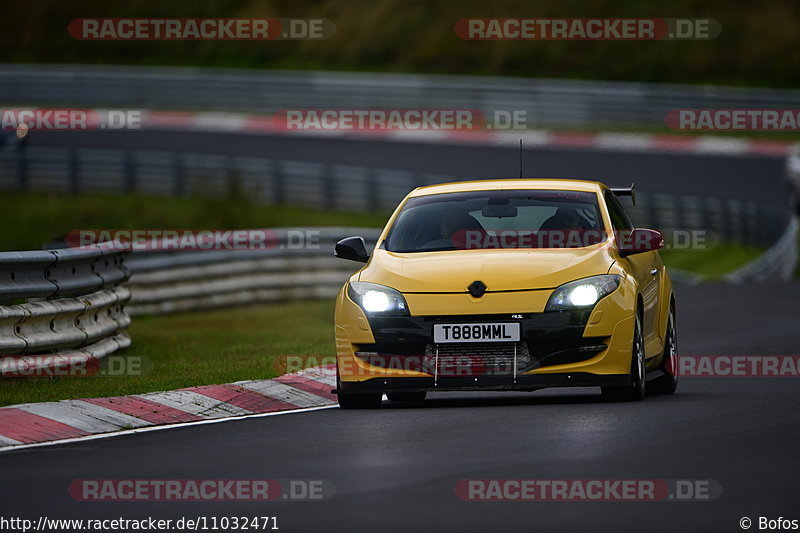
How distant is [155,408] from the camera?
11.3 metres

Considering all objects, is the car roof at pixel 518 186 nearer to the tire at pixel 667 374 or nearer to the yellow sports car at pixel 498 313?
the yellow sports car at pixel 498 313

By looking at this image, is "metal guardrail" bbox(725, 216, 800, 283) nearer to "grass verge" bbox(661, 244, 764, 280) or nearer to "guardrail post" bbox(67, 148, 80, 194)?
"grass verge" bbox(661, 244, 764, 280)

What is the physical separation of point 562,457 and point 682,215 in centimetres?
2370

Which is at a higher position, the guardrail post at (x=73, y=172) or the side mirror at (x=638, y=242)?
the guardrail post at (x=73, y=172)

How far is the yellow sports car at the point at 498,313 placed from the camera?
11016 mm

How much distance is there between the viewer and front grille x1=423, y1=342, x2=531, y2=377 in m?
11.0

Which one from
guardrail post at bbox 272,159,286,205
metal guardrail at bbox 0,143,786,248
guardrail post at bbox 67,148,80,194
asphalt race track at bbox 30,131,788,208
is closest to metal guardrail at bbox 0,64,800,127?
asphalt race track at bbox 30,131,788,208

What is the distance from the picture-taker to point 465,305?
11047mm

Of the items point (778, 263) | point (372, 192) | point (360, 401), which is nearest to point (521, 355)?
point (360, 401)

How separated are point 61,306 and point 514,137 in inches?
1137

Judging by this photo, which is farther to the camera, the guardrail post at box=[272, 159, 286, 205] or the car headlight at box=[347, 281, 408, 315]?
the guardrail post at box=[272, 159, 286, 205]

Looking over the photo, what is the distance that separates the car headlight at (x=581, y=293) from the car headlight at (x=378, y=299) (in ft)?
3.12

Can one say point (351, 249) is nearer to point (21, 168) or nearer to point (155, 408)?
point (155, 408)

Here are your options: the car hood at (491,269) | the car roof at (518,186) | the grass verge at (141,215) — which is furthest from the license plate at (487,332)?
the grass verge at (141,215)
